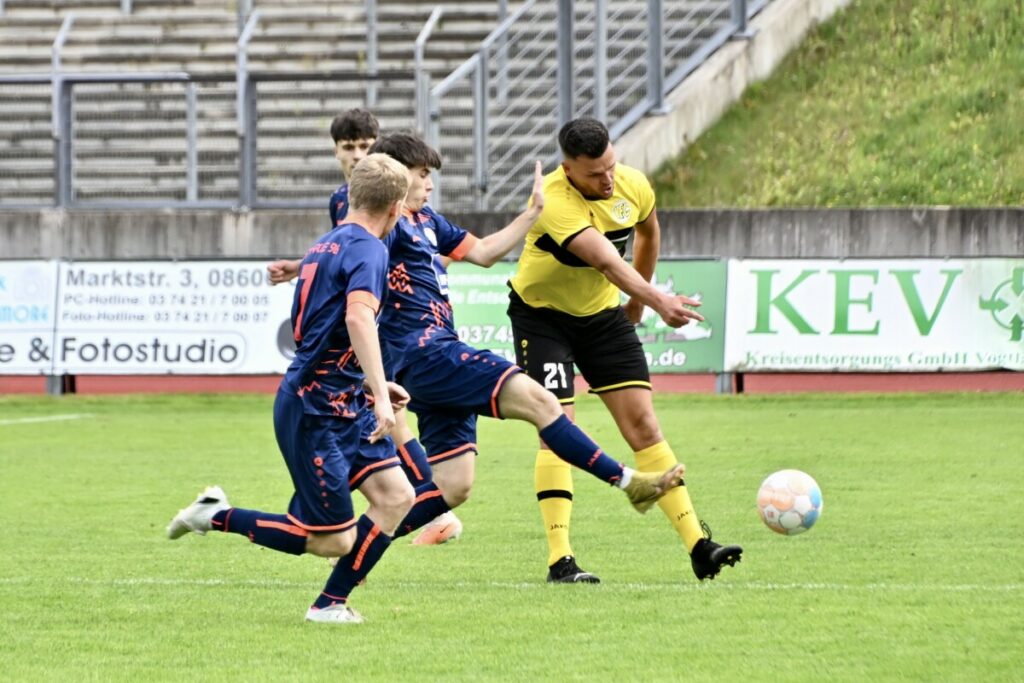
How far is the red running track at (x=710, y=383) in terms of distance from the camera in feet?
56.2

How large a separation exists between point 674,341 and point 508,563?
31.0 ft

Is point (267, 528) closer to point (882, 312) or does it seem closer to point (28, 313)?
point (882, 312)

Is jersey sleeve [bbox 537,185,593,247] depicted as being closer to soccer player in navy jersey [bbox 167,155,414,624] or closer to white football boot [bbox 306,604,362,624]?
soccer player in navy jersey [bbox 167,155,414,624]

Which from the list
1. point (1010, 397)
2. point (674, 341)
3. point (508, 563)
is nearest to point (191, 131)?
point (674, 341)

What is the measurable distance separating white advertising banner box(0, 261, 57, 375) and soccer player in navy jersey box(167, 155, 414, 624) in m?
11.8

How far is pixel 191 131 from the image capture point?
19859 millimetres

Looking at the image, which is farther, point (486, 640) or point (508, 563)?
point (508, 563)

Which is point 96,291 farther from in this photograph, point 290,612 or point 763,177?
point 290,612

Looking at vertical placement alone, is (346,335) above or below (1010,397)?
above

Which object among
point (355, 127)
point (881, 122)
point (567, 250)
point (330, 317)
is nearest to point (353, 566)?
point (330, 317)

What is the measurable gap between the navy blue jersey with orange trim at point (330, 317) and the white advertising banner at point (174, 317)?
1127 cm

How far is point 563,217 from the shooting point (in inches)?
307

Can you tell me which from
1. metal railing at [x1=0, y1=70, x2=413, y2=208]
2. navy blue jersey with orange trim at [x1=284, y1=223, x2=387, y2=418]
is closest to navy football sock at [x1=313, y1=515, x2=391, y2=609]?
navy blue jersey with orange trim at [x1=284, y1=223, x2=387, y2=418]

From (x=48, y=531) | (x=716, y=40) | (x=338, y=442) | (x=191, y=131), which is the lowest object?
(x=48, y=531)
